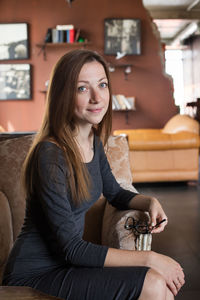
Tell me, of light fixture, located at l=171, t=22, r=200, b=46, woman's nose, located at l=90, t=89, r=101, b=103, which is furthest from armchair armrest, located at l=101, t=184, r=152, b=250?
light fixture, located at l=171, t=22, r=200, b=46

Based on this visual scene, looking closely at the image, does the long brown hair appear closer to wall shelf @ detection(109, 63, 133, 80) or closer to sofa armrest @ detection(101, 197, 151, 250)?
sofa armrest @ detection(101, 197, 151, 250)

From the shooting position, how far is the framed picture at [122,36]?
22.2 feet

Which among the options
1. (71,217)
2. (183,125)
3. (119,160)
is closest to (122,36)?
(183,125)

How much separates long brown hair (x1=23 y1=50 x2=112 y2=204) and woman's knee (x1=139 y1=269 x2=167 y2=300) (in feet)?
1.10

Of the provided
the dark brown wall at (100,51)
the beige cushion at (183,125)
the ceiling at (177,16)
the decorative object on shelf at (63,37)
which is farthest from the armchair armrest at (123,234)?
the ceiling at (177,16)

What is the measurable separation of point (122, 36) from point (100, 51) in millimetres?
497

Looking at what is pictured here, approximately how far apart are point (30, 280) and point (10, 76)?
615 centimetres

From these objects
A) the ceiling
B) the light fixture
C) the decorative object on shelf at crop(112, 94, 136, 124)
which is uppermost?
the ceiling

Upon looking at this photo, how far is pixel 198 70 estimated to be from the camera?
35.6ft

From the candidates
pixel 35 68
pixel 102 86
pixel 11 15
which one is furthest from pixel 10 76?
pixel 102 86

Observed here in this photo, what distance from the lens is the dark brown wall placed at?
6.79 meters

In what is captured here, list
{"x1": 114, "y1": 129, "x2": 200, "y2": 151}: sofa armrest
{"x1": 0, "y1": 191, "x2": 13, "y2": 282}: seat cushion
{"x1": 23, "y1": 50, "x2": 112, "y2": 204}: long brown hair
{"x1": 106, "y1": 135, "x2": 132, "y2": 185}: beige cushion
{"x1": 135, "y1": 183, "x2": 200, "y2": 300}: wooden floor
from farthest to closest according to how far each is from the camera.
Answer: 1. {"x1": 114, "y1": 129, "x2": 200, "y2": 151}: sofa armrest
2. {"x1": 135, "y1": 183, "x2": 200, "y2": 300}: wooden floor
3. {"x1": 106, "y1": 135, "x2": 132, "y2": 185}: beige cushion
4. {"x1": 0, "y1": 191, "x2": 13, "y2": 282}: seat cushion
5. {"x1": 23, "y1": 50, "x2": 112, "y2": 204}: long brown hair

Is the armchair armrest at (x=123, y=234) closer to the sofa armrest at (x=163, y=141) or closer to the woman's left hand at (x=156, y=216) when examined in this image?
the woman's left hand at (x=156, y=216)

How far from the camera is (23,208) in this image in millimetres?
1699
